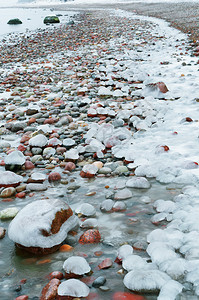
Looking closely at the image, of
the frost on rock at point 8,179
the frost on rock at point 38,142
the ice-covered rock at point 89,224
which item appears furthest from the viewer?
the frost on rock at point 38,142

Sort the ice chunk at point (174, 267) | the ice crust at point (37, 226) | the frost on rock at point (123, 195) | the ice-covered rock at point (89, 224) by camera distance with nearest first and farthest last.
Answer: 1. the ice chunk at point (174, 267)
2. the ice crust at point (37, 226)
3. the ice-covered rock at point (89, 224)
4. the frost on rock at point (123, 195)

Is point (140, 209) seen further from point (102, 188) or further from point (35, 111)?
point (35, 111)

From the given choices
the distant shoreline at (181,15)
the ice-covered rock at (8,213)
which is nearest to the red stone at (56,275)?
the ice-covered rock at (8,213)

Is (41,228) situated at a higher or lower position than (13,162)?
higher

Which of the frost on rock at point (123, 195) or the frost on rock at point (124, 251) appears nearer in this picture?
the frost on rock at point (124, 251)

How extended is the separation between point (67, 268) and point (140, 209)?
2.75ft

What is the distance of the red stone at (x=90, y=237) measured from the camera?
76.1 inches

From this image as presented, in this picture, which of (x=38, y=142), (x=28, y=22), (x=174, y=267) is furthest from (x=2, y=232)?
(x=28, y=22)

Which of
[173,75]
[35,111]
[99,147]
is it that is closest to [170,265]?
[99,147]

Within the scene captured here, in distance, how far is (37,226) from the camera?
1.81m

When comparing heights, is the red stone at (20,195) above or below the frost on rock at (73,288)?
below

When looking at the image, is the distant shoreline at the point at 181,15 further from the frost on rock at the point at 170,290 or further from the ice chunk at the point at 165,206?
the frost on rock at the point at 170,290

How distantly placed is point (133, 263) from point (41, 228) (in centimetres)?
59

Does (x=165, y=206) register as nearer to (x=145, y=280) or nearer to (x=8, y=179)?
(x=145, y=280)
